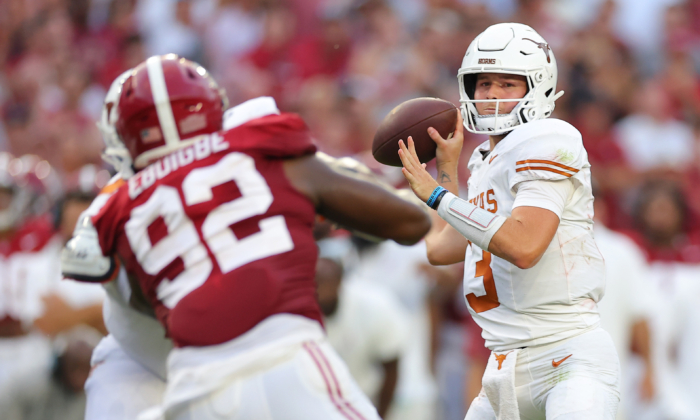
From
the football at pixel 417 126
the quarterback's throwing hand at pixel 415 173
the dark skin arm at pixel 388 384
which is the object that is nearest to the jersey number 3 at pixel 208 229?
the quarterback's throwing hand at pixel 415 173

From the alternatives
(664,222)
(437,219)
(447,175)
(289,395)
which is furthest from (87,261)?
(664,222)

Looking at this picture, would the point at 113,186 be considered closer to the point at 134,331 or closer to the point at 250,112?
the point at 134,331

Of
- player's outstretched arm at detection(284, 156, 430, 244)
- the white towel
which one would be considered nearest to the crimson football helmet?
player's outstretched arm at detection(284, 156, 430, 244)

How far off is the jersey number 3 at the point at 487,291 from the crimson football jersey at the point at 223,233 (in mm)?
682

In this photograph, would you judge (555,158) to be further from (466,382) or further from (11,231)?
(11,231)

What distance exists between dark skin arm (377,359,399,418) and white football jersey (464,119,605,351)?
3.22m

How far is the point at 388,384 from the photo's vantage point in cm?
654

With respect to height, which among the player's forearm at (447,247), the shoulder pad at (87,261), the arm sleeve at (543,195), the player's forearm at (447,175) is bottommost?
the player's forearm at (447,247)

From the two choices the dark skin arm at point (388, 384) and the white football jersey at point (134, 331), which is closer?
the white football jersey at point (134, 331)

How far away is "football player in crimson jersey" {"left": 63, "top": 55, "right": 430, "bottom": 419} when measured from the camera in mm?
2879

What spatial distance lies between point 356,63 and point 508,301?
19.7 feet

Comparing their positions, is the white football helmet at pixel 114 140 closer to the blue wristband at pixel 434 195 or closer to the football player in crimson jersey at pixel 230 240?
the football player in crimson jersey at pixel 230 240

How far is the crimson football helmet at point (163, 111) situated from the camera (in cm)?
327

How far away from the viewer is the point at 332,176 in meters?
3.18
